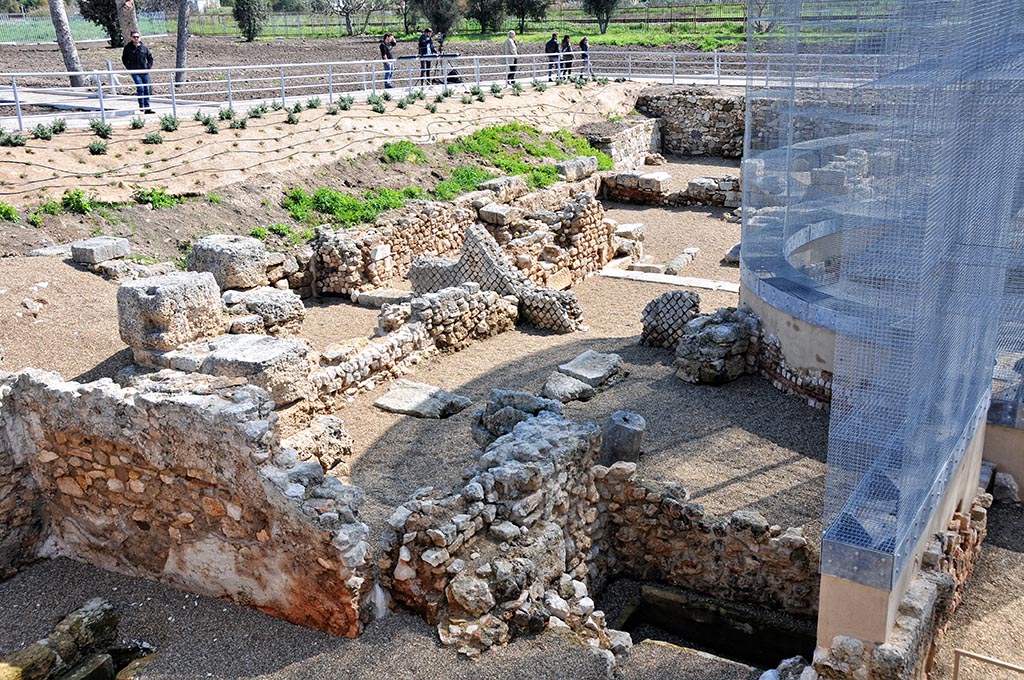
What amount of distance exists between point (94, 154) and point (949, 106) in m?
13.9

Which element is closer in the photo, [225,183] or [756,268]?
[756,268]

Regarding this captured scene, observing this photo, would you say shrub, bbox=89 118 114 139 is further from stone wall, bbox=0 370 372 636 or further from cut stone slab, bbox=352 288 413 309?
stone wall, bbox=0 370 372 636

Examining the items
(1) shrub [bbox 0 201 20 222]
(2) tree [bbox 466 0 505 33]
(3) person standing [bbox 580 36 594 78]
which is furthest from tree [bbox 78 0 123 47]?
(1) shrub [bbox 0 201 20 222]

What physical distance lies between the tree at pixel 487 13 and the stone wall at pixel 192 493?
137ft

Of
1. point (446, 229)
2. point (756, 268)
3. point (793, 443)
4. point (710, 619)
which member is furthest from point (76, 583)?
point (446, 229)

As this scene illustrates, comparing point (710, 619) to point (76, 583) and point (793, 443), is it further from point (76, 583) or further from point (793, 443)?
point (76, 583)

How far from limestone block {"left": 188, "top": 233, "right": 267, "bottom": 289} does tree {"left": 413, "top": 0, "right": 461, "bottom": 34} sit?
33842mm

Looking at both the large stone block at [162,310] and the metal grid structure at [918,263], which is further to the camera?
the large stone block at [162,310]

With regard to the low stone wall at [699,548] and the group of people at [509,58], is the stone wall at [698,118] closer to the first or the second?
the group of people at [509,58]

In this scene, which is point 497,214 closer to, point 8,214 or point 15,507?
point 8,214

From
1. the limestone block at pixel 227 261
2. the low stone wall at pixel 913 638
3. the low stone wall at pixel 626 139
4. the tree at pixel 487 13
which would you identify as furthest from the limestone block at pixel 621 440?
the tree at pixel 487 13

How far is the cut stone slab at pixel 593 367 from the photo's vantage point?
10766 mm

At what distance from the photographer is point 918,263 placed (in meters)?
5.45

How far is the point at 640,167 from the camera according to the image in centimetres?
2617
